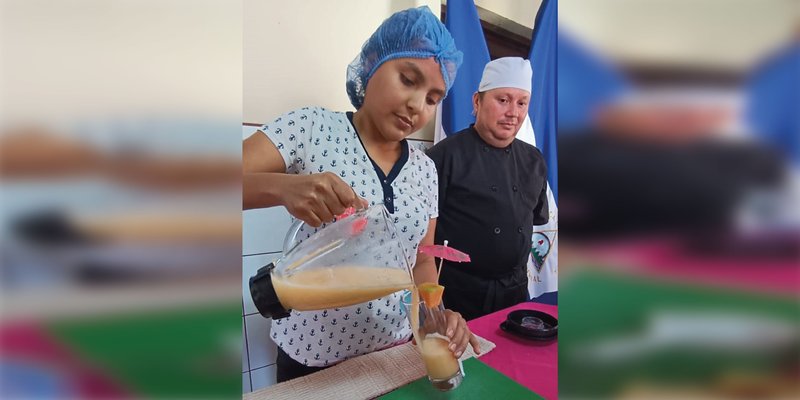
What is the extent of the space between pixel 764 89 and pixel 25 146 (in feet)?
0.75

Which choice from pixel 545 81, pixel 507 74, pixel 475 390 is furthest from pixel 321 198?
pixel 545 81

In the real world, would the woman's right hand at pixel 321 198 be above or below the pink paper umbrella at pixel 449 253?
above

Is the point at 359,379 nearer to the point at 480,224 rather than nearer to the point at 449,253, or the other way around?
the point at 449,253

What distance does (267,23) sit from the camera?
1.45m

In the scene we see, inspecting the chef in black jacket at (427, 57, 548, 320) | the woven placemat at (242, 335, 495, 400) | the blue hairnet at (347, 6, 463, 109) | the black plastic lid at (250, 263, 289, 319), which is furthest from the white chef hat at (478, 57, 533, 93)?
the black plastic lid at (250, 263, 289, 319)

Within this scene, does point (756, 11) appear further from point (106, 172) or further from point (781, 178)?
point (106, 172)

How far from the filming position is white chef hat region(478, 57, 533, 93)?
5.90 feet

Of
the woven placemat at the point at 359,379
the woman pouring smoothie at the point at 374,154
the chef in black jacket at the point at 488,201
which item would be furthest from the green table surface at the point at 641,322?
the chef in black jacket at the point at 488,201

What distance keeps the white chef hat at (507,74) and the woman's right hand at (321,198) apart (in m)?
1.31

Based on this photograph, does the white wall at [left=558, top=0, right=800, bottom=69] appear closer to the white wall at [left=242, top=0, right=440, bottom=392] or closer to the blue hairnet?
the blue hairnet

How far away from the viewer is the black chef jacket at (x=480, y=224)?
1726 millimetres

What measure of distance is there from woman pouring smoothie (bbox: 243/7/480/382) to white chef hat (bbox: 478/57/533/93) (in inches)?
30.3

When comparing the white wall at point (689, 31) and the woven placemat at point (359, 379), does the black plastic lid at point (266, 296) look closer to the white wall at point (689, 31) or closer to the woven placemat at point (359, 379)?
the woven placemat at point (359, 379)

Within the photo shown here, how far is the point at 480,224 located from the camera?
1757mm
